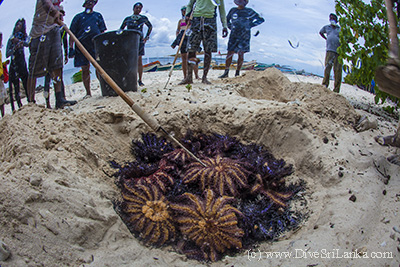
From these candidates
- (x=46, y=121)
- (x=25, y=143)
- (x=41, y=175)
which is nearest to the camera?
(x=41, y=175)

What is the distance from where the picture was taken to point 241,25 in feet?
25.9

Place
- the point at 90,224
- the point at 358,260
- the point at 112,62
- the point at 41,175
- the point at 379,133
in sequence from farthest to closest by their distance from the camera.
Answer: the point at 112,62 → the point at 379,133 → the point at 41,175 → the point at 90,224 → the point at 358,260

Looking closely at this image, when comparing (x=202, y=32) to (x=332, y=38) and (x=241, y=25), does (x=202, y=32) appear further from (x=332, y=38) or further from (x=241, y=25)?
(x=332, y=38)

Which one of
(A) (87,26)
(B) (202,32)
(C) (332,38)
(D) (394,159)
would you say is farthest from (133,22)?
(D) (394,159)

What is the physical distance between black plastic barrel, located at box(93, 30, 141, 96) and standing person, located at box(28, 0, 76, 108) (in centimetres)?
108

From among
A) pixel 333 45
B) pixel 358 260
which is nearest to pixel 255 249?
pixel 358 260

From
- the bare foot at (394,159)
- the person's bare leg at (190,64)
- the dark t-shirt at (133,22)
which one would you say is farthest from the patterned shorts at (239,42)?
the bare foot at (394,159)

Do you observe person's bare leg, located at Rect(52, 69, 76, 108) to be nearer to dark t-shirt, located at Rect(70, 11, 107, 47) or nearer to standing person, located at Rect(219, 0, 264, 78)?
dark t-shirt, located at Rect(70, 11, 107, 47)

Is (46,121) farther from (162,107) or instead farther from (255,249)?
(255,249)

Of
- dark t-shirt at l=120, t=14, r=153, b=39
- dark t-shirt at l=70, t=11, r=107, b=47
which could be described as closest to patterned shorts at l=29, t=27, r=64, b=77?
dark t-shirt at l=70, t=11, r=107, b=47

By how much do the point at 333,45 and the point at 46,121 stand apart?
20.8 feet

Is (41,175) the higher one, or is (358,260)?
(41,175)

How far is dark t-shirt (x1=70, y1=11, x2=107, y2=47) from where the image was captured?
5.77 meters

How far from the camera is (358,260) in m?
2.04
